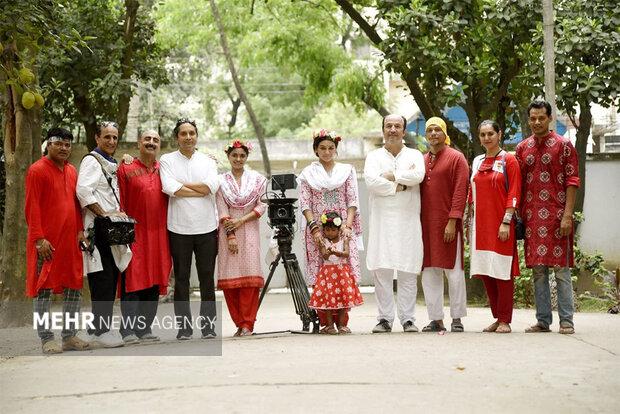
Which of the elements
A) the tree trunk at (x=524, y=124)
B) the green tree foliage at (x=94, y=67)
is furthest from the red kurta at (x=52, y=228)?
the tree trunk at (x=524, y=124)

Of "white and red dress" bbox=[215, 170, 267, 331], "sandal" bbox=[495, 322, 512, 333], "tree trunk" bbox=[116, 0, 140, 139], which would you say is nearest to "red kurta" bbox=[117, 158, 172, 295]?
"white and red dress" bbox=[215, 170, 267, 331]

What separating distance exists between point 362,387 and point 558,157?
3679mm

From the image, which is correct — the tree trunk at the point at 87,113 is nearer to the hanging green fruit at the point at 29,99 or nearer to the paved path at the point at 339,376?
the paved path at the point at 339,376

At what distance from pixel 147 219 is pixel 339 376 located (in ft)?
10.8

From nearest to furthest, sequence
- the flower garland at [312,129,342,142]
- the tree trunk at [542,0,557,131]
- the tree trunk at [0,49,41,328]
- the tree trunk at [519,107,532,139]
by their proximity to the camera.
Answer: the flower garland at [312,129,342,142] < the tree trunk at [0,49,41,328] < the tree trunk at [542,0,557,131] < the tree trunk at [519,107,532,139]

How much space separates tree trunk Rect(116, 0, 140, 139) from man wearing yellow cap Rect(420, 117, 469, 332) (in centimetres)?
722

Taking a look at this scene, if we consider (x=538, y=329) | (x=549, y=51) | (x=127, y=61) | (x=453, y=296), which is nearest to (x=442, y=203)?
(x=453, y=296)

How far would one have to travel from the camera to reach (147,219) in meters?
9.53

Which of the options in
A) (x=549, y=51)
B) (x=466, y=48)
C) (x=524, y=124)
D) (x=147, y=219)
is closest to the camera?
(x=147, y=219)

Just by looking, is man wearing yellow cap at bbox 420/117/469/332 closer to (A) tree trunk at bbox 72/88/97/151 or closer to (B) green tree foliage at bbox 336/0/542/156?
(B) green tree foliage at bbox 336/0/542/156

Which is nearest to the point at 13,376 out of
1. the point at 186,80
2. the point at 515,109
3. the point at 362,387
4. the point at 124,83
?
the point at 362,387

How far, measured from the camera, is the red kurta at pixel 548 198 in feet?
30.1

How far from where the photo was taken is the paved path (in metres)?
6.01

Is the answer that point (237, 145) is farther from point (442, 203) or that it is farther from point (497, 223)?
point (497, 223)
